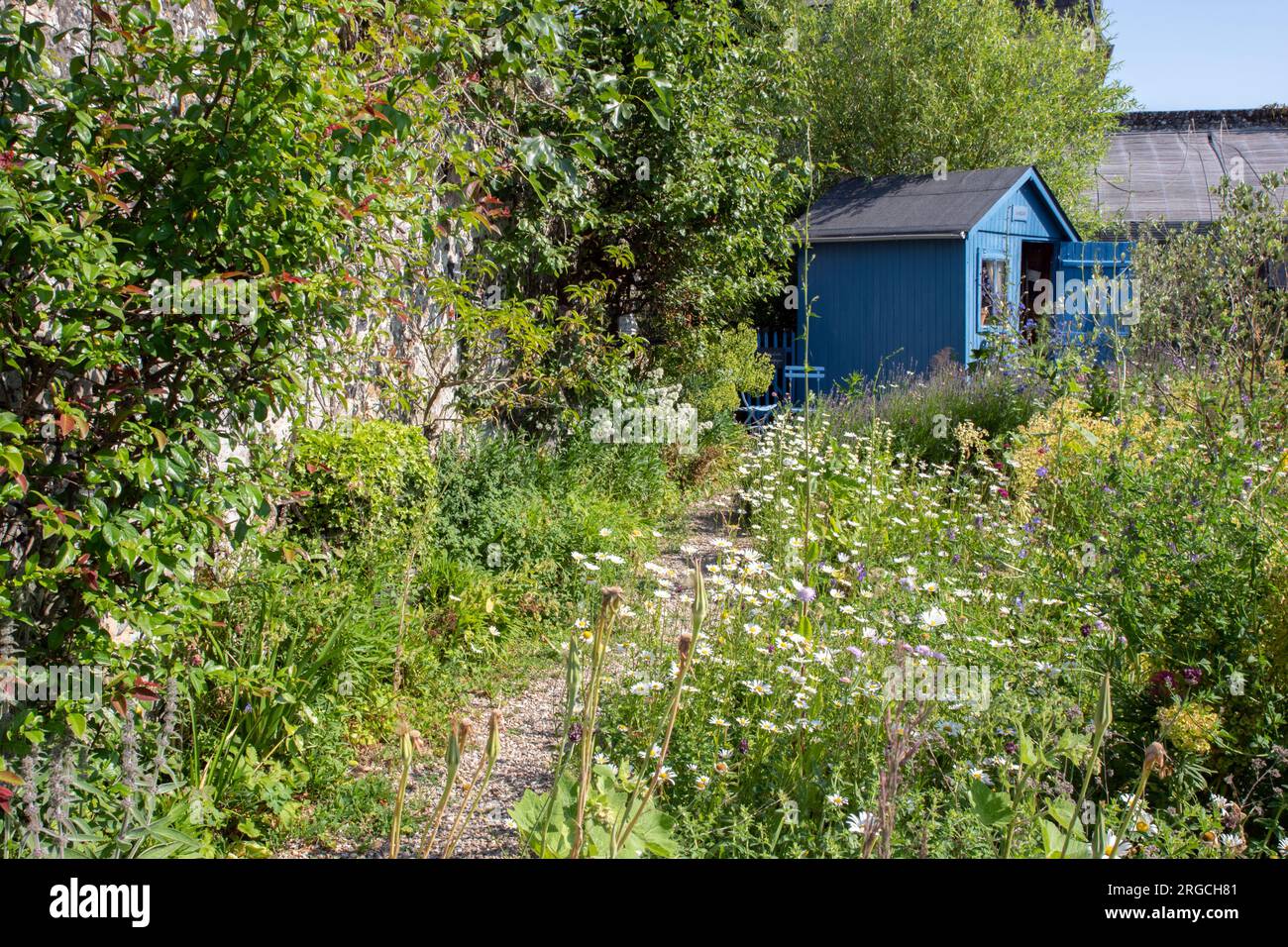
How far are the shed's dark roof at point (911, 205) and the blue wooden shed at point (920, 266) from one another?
2 cm

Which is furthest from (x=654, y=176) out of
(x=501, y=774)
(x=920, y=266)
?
(x=920, y=266)

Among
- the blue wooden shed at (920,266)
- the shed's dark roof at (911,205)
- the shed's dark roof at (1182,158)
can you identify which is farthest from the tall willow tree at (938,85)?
the blue wooden shed at (920,266)

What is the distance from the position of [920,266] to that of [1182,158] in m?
13.5

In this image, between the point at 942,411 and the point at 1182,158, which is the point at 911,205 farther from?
the point at 1182,158

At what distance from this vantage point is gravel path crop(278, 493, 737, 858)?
3.38 metres

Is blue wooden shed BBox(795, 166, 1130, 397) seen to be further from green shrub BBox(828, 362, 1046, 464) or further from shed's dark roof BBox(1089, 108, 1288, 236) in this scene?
shed's dark roof BBox(1089, 108, 1288, 236)

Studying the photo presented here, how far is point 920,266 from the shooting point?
43.8 feet

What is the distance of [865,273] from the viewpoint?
13.8 m

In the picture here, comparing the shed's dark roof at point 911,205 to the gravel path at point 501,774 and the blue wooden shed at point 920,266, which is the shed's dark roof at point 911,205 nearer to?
the blue wooden shed at point 920,266

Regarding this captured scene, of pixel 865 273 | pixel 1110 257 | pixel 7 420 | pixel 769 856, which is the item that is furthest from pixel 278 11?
pixel 1110 257

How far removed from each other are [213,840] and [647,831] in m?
1.44

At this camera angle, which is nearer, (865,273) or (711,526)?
(711,526)
